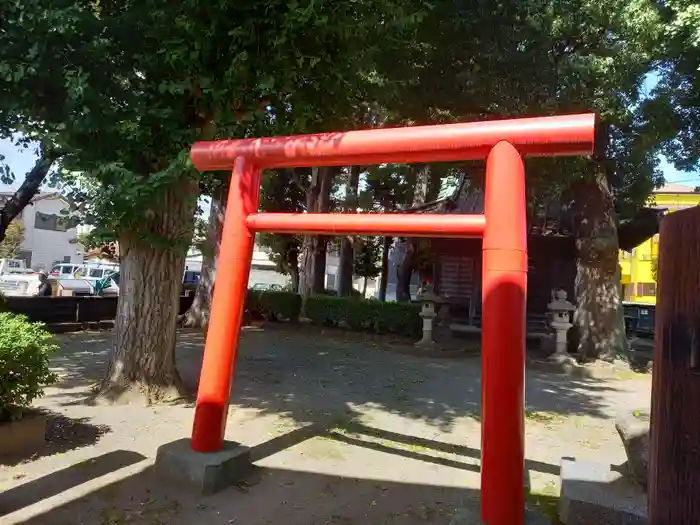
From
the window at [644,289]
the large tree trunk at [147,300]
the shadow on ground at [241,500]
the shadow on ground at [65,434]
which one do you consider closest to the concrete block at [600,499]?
the shadow on ground at [241,500]

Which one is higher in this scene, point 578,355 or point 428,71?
point 428,71

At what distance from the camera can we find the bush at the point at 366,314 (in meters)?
15.5

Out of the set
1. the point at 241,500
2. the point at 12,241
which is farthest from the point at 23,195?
the point at 12,241

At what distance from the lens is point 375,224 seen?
4.16 meters

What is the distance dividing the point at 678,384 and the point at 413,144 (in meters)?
3.04

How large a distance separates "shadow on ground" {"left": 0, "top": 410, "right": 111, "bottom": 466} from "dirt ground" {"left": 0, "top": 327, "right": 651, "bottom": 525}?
2 centimetres

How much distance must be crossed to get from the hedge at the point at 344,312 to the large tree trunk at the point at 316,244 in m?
0.66

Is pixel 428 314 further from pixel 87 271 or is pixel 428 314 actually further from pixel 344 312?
pixel 87 271

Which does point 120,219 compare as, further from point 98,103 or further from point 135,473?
point 135,473

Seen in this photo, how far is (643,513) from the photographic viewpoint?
314 centimetres

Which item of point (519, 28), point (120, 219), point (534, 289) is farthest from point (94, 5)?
point (534, 289)

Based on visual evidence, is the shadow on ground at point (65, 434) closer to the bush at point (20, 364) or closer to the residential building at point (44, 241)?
the bush at point (20, 364)

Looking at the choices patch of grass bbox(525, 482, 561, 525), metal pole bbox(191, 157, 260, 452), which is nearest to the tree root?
metal pole bbox(191, 157, 260, 452)

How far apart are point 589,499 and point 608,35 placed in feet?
35.7
